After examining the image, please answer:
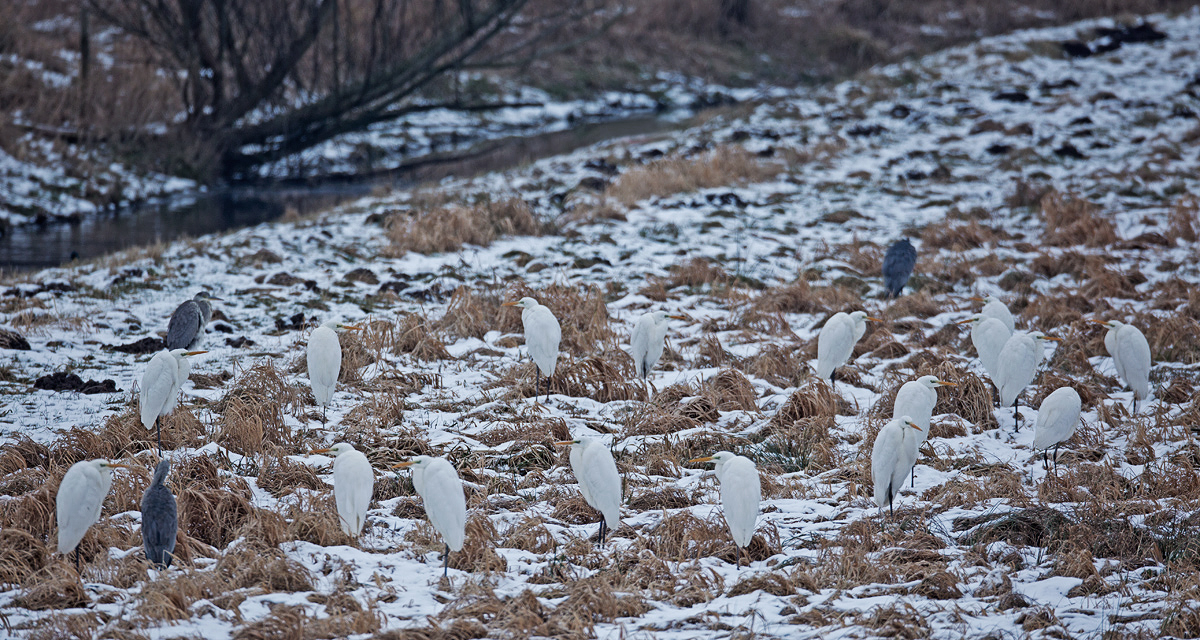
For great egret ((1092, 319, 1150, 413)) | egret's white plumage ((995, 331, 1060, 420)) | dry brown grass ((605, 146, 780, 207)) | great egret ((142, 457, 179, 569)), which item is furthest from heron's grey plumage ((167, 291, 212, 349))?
dry brown grass ((605, 146, 780, 207))

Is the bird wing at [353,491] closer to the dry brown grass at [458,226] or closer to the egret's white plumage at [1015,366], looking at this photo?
the egret's white plumage at [1015,366]

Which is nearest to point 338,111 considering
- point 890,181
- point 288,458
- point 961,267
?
point 890,181

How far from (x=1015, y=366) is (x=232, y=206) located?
1281 centimetres

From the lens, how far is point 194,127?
15.6 m

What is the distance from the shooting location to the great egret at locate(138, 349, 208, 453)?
4684 mm

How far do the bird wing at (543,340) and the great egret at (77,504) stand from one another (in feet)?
8.59

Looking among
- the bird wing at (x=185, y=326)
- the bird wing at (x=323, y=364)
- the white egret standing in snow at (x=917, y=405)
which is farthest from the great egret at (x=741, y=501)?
the bird wing at (x=185, y=326)

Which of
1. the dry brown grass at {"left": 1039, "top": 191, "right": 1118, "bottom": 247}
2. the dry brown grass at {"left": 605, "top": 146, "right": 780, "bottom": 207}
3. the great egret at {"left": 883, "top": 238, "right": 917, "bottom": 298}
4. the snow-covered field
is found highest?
the dry brown grass at {"left": 605, "top": 146, "right": 780, "bottom": 207}

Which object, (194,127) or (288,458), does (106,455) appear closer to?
(288,458)

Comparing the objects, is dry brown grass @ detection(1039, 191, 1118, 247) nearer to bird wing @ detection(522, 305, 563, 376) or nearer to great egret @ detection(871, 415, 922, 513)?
great egret @ detection(871, 415, 922, 513)

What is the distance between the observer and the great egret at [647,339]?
590 cm

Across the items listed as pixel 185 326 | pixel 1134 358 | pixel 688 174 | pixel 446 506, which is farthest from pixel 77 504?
pixel 688 174

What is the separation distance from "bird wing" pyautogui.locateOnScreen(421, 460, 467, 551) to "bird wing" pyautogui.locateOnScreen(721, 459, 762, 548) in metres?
1.19

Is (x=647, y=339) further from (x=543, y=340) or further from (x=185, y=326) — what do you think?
(x=185, y=326)
